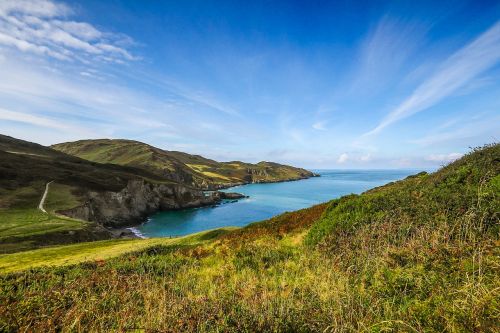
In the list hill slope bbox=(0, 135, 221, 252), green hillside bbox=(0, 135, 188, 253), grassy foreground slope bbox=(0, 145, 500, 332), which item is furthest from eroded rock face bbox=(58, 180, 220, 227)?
grassy foreground slope bbox=(0, 145, 500, 332)

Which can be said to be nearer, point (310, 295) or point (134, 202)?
point (310, 295)

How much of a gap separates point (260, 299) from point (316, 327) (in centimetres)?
154

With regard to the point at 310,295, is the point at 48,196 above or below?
below

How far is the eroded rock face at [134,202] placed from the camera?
305 ft

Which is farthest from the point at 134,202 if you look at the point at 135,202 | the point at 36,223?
the point at 36,223

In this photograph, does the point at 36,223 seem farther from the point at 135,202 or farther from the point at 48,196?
the point at 135,202

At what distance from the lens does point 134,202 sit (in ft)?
382

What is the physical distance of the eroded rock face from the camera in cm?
9294

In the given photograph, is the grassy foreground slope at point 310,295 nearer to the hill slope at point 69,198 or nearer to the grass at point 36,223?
the grass at point 36,223

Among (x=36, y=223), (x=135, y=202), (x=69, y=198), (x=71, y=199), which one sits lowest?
(x=135, y=202)

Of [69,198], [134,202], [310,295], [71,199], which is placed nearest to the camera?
[310,295]

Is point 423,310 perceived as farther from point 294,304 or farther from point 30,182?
point 30,182

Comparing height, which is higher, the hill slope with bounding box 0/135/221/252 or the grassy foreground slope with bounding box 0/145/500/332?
the grassy foreground slope with bounding box 0/145/500/332

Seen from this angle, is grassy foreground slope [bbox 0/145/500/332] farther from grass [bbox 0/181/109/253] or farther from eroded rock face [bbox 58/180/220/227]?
eroded rock face [bbox 58/180/220/227]
